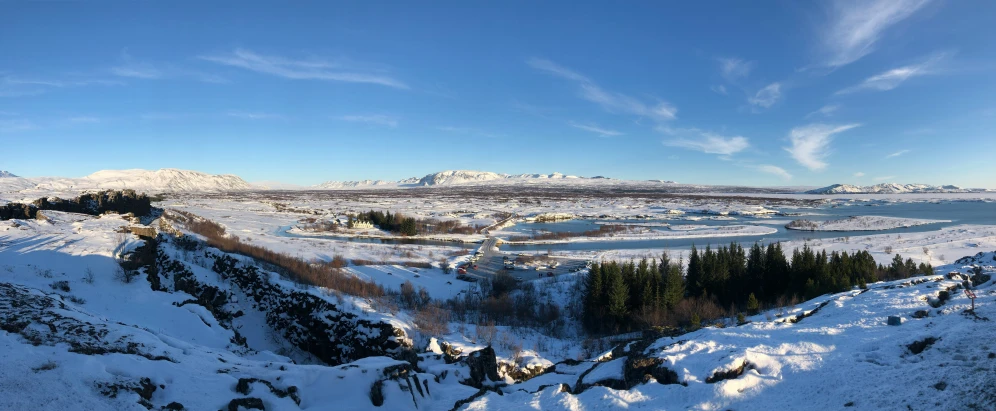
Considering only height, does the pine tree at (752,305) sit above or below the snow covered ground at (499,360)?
below

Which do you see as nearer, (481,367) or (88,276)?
(481,367)

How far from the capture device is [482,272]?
30.5 meters

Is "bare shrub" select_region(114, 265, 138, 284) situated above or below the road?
above

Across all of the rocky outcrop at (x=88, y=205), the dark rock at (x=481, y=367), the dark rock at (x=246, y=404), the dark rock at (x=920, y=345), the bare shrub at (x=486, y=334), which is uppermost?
the rocky outcrop at (x=88, y=205)

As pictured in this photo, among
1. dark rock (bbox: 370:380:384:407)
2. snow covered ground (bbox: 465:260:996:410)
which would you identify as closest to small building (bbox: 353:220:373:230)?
snow covered ground (bbox: 465:260:996:410)

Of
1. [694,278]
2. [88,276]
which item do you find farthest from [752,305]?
[88,276]

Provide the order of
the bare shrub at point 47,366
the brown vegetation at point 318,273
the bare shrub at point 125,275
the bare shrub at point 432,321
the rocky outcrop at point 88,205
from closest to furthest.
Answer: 1. the bare shrub at point 47,366
2. the bare shrub at point 125,275
3. the bare shrub at point 432,321
4. the brown vegetation at point 318,273
5. the rocky outcrop at point 88,205

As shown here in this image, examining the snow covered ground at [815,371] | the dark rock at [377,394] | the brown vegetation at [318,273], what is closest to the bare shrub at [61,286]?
the brown vegetation at [318,273]

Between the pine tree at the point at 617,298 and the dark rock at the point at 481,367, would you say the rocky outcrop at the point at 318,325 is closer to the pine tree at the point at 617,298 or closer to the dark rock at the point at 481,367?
the dark rock at the point at 481,367

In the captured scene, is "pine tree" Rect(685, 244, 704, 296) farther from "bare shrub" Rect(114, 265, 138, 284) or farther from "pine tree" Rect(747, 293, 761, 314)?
"bare shrub" Rect(114, 265, 138, 284)

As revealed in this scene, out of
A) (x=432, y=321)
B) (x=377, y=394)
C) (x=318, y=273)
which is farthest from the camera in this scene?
(x=318, y=273)

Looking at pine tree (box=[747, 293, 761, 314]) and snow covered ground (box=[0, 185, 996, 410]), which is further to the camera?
pine tree (box=[747, 293, 761, 314])

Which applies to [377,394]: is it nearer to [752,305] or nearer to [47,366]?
[47,366]

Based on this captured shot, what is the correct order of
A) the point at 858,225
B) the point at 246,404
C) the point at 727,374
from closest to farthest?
the point at 246,404, the point at 727,374, the point at 858,225
